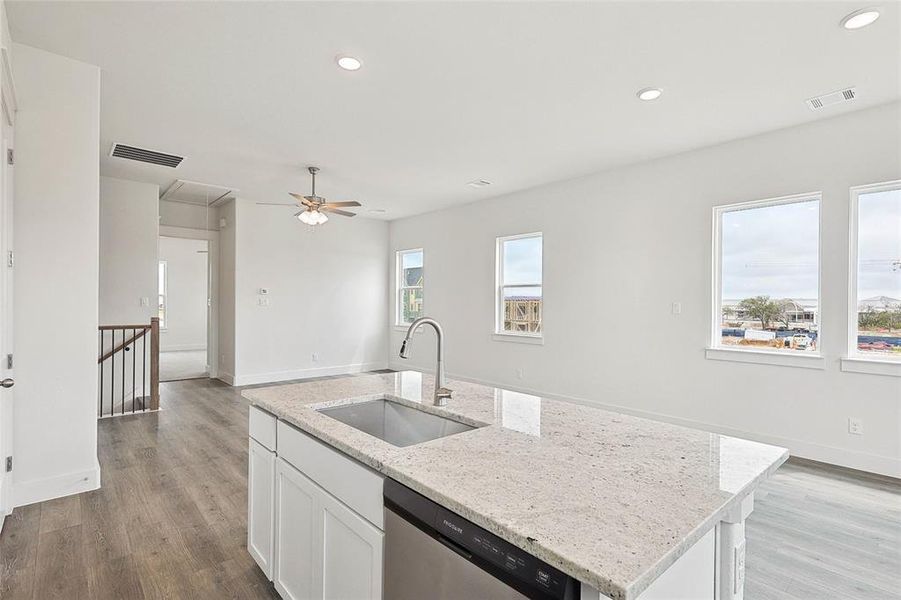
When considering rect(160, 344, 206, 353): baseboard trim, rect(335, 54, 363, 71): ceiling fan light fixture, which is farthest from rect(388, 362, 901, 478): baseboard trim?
rect(160, 344, 206, 353): baseboard trim

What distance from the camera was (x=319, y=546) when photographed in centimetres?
160

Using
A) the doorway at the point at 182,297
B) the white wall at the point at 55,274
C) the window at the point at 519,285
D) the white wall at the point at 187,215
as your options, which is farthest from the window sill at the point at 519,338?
the doorway at the point at 182,297

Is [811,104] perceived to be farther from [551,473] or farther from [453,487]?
[453,487]

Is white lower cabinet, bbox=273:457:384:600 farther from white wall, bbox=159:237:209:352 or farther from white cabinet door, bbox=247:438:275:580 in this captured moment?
white wall, bbox=159:237:209:352

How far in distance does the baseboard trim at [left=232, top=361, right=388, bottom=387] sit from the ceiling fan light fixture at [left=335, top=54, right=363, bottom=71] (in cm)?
514

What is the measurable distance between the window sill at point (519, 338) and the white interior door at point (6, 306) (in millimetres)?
4849

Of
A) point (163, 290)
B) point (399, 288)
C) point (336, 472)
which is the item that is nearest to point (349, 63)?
point (336, 472)

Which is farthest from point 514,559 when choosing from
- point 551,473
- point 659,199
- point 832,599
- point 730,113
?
point 659,199

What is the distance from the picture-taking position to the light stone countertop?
851 mm

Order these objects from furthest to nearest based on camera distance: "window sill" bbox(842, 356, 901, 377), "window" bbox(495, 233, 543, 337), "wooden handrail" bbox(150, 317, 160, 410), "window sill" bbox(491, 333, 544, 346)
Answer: "window" bbox(495, 233, 543, 337)
"window sill" bbox(491, 333, 544, 346)
"wooden handrail" bbox(150, 317, 160, 410)
"window sill" bbox(842, 356, 901, 377)

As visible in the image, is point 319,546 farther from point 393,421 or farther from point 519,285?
point 519,285

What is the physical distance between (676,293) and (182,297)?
36.6 feet

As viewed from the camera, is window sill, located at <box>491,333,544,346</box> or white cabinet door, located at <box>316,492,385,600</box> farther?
window sill, located at <box>491,333,544,346</box>

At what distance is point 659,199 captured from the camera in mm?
4645
